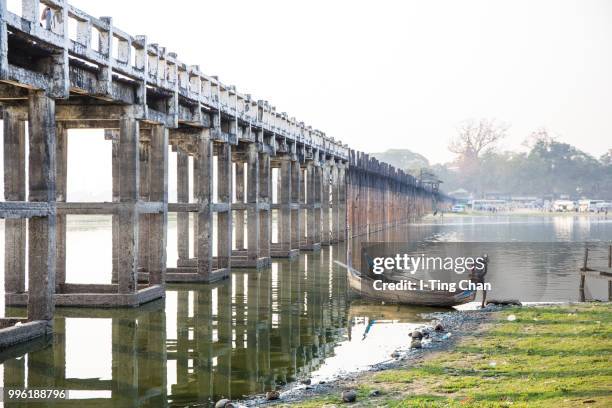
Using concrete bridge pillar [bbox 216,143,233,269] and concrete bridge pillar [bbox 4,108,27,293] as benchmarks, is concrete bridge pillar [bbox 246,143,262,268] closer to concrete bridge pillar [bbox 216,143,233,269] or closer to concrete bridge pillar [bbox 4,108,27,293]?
concrete bridge pillar [bbox 216,143,233,269]

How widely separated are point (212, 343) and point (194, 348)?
0.62 meters

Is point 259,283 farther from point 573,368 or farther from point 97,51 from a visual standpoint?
point 573,368

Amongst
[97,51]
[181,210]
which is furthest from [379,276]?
[97,51]

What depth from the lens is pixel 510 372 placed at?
13320mm

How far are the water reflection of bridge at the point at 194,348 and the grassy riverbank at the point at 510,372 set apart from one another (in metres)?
2.14

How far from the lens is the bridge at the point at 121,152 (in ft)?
53.8

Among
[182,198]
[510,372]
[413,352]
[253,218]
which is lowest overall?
[413,352]

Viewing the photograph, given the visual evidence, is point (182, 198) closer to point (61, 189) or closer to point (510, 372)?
point (61, 189)

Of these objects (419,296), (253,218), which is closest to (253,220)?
(253,218)

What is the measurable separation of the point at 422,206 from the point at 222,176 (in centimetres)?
10560

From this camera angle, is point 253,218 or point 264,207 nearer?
point 253,218

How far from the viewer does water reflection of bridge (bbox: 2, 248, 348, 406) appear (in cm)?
1322

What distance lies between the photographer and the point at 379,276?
962 inches

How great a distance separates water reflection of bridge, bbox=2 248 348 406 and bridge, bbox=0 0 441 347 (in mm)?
1250
